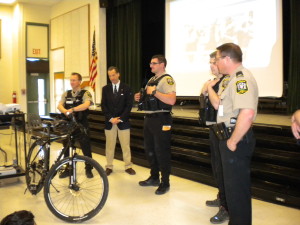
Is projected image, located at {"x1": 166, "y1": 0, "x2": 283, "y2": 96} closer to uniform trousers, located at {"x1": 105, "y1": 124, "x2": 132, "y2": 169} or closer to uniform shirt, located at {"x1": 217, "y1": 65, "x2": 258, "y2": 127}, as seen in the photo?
uniform trousers, located at {"x1": 105, "y1": 124, "x2": 132, "y2": 169}

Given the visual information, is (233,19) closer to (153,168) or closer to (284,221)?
(153,168)

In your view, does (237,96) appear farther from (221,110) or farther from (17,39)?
(17,39)

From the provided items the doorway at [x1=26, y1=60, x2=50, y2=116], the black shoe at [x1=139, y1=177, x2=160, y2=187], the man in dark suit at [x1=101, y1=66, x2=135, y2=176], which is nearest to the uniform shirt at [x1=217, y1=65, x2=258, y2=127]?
the black shoe at [x1=139, y1=177, x2=160, y2=187]

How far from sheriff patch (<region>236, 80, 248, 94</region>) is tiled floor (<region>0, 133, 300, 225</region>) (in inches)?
53.1

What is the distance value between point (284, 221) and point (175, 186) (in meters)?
1.41

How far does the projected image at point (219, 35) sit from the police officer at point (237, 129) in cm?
288

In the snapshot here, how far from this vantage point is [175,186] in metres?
4.03

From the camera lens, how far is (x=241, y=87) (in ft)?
7.34

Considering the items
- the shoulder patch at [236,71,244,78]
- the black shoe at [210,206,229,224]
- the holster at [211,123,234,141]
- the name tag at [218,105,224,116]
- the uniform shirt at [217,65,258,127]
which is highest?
the shoulder patch at [236,71,244,78]

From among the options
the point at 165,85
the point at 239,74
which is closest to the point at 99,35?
the point at 165,85

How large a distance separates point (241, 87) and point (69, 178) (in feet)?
5.75

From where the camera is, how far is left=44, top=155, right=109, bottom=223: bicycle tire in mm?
2900

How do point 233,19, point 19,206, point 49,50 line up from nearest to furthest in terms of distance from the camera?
point 19,206, point 233,19, point 49,50

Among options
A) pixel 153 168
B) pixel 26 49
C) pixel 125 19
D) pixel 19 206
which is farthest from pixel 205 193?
pixel 26 49
